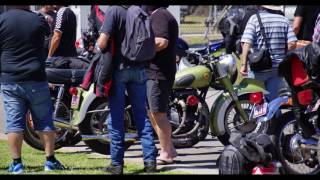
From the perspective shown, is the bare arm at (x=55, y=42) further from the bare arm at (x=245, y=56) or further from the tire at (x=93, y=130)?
the bare arm at (x=245, y=56)

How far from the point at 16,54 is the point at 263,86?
300 cm

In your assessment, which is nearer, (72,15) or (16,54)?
(16,54)

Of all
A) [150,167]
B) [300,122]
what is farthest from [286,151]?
[150,167]

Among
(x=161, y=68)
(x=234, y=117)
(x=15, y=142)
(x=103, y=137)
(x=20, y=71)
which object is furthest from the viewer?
(x=234, y=117)

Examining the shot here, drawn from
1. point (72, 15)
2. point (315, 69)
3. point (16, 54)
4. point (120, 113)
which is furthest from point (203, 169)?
point (72, 15)

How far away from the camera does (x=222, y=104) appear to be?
8.35 m

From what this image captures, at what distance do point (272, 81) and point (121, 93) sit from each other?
2.03m

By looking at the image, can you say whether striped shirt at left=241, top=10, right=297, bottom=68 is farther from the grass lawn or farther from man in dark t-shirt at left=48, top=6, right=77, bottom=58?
man in dark t-shirt at left=48, top=6, right=77, bottom=58

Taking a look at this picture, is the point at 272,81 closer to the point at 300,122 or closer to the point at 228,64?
the point at 228,64

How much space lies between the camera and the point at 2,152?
821 centimetres

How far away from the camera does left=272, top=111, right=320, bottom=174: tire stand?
6531 mm

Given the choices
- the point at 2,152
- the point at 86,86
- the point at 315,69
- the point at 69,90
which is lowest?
the point at 2,152
